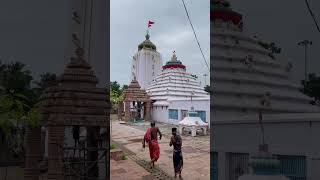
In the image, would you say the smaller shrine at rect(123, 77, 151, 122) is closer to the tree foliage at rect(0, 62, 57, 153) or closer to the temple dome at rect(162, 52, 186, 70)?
the temple dome at rect(162, 52, 186, 70)

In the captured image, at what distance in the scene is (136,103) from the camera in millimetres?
25438

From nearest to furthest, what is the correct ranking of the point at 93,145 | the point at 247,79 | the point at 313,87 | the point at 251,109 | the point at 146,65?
the point at 313,87 → the point at 251,109 → the point at 247,79 → the point at 93,145 → the point at 146,65

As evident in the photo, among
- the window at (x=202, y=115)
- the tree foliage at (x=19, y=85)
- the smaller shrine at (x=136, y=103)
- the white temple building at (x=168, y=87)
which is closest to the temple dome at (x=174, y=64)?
the white temple building at (x=168, y=87)

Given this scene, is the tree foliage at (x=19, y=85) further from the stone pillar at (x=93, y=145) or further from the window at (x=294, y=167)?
the window at (x=294, y=167)

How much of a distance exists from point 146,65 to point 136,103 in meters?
3.59

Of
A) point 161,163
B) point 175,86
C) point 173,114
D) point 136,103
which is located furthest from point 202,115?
point 161,163

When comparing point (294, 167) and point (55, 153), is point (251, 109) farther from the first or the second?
point (55, 153)

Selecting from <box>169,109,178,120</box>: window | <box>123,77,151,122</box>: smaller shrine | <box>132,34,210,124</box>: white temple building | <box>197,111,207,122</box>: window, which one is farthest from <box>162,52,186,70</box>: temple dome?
<box>197,111,207,122</box>: window

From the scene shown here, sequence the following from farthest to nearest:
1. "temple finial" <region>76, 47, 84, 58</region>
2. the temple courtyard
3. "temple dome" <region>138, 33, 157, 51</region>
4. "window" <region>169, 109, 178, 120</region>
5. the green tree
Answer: "temple dome" <region>138, 33, 157, 51</region> → "window" <region>169, 109, 178, 120</region> → the temple courtyard → "temple finial" <region>76, 47, 84, 58</region> → the green tree

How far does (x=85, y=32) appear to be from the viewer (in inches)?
258

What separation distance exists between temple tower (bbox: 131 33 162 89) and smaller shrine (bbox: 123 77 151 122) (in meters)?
2.90

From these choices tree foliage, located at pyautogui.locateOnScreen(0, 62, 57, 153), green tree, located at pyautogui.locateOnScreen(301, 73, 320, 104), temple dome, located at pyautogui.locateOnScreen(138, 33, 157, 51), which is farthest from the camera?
temple dome, located at pyautogui.locateOnScreen(138, 33, 157, 51)

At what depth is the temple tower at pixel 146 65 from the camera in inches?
1087

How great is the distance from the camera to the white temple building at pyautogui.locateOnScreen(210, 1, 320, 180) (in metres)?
4.31
